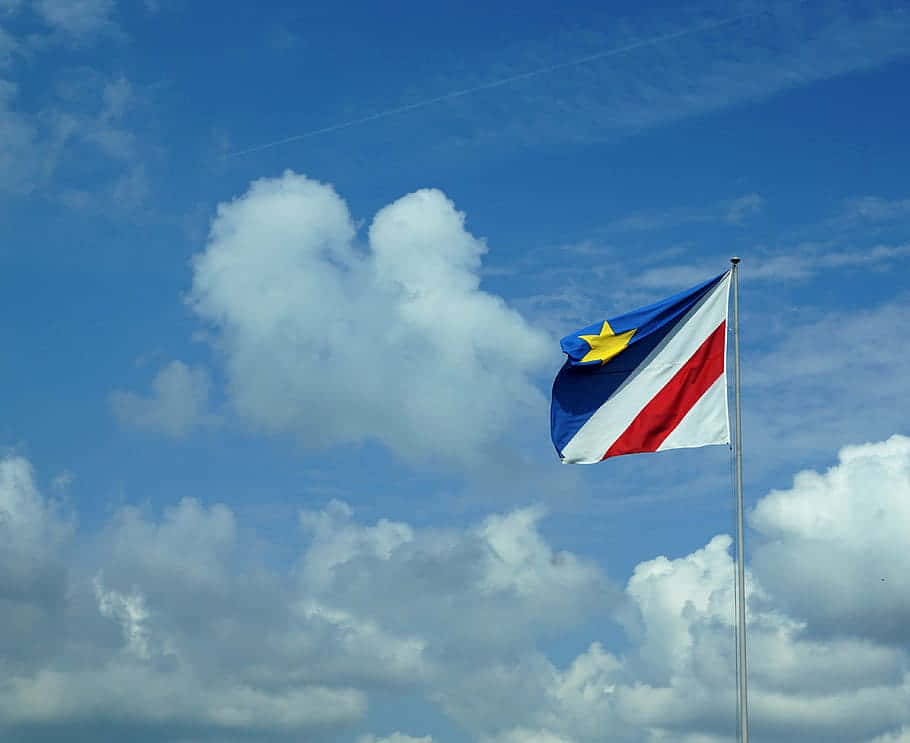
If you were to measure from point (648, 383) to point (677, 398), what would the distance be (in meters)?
1.34

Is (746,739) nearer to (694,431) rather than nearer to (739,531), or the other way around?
(739,531)

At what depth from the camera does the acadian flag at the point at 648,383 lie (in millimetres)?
54250

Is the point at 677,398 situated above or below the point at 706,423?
above

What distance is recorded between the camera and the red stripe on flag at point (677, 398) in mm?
54406

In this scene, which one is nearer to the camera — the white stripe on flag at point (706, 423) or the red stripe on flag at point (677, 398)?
the white stripe on flag at point (706, 423)

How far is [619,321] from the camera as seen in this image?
55.6 meters

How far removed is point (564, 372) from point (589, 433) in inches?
110

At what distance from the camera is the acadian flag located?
54.2 metres

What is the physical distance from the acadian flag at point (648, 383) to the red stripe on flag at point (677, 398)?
39 mm

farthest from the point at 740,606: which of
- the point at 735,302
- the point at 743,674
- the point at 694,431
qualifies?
the point at 735,302

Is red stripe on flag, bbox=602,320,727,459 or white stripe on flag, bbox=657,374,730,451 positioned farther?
red stripe on flag, bbox=602,320,727,459

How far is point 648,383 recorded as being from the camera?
5512 cm

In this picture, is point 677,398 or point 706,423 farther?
point 677,398

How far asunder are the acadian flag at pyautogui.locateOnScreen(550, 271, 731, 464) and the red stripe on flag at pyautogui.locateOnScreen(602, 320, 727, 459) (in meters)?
0.04
